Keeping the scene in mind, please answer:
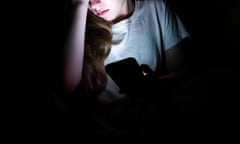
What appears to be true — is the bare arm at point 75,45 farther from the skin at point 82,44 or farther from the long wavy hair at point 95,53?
the long wavy hair at point 95,53

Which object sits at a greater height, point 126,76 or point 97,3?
point 97,3

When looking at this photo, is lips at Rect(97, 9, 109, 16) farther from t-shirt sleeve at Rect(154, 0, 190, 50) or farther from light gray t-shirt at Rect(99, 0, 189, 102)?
t-shirt sleeve at Rect(154, 0, 190, 50)

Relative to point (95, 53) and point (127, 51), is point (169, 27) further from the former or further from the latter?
point (95, 53)

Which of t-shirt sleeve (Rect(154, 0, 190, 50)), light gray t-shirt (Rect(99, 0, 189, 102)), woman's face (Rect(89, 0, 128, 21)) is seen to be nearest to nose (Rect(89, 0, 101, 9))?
woman's face (Rect(89, 0, 128, 21))

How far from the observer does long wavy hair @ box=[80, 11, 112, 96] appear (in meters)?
1.03

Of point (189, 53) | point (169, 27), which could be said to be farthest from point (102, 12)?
point (189, 53)

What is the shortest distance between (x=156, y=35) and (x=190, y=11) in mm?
279

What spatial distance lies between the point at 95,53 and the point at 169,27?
Result: 1.08ft

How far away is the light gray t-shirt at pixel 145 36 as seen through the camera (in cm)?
106

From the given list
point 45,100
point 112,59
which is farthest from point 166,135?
point 45,100

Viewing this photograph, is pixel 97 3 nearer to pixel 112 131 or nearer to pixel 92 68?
pixel 92 68

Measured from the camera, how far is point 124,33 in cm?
107

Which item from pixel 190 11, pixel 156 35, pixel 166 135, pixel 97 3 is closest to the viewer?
pixel 166 135

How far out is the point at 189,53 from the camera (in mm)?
1126
